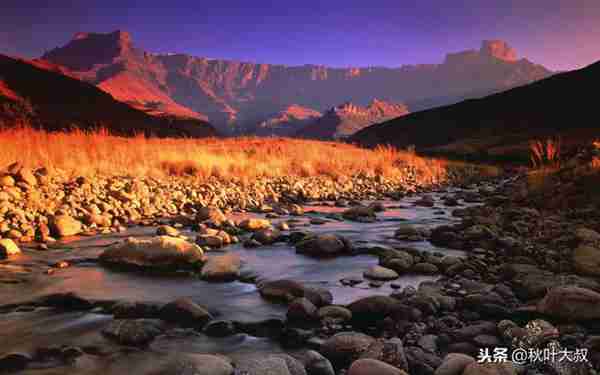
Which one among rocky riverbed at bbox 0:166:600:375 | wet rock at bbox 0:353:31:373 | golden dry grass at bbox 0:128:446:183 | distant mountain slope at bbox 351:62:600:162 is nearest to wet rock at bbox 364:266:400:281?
rocky riverbed at bbox 0:166:600:375

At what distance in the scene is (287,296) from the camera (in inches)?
141

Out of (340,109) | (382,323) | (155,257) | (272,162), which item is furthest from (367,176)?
(340,109)

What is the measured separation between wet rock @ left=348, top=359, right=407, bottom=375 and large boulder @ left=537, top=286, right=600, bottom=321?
146cm

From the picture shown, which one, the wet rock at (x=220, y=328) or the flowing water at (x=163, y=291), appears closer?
the flowing water at (x=163, y=291)

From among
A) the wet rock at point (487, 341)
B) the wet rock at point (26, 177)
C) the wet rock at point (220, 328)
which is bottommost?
the wet rock at point (220, 328)

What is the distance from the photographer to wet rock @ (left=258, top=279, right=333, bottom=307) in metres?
3.44

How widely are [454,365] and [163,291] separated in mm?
2443

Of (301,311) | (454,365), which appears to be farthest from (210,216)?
(454,365)

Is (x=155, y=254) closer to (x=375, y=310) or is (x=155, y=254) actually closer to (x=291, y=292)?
(x=291, y=292)

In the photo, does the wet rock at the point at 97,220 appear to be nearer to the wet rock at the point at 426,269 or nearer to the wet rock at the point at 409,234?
the wet rock at the point at 409,234

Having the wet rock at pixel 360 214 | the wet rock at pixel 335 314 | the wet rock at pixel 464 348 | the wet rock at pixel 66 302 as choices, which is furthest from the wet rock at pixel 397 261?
the wet rock at pixel 360 214

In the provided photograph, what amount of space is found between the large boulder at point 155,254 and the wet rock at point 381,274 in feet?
5.53

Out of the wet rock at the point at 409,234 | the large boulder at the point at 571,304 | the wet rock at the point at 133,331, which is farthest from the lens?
the wet rock at the point at 409,234

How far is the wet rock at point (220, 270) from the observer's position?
4.15 meters
